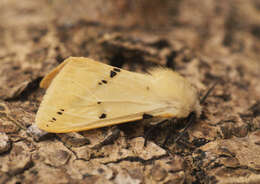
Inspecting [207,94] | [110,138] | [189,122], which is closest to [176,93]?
[189,122]

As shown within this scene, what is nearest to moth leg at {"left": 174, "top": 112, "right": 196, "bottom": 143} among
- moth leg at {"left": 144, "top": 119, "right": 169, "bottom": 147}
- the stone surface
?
the stone surface

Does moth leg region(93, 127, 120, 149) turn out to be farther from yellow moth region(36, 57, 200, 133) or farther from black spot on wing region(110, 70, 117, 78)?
black spot on wing region(110, 70, 117, 78)

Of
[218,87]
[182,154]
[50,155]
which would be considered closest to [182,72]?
[218,87]

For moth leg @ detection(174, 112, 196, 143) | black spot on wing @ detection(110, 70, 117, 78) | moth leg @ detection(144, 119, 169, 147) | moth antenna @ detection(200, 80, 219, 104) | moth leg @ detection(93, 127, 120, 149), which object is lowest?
moth leg @ detection(93, 127, 120, 149)

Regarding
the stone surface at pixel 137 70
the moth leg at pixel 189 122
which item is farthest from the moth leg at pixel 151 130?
the moth leg at pixel 189 122

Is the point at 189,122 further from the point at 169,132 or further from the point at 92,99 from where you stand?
the point at 92,99

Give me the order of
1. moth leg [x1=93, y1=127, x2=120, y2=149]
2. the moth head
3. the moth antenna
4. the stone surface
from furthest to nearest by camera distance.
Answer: the moth antenna → the moth head → moth leg [x1=93, y1=127, x2=120, y2=149] → the stone surface

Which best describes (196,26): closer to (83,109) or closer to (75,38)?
(75,38)

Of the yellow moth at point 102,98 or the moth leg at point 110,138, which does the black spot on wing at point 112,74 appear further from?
the moth leg at point 110,138
